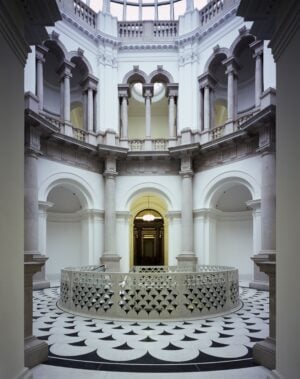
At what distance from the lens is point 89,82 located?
15.7 m

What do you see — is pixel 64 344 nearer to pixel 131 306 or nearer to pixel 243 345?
pixel 131 306

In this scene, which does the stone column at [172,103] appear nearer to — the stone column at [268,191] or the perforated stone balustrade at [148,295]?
the stone column at [268,191]

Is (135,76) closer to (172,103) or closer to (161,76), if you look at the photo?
(161,76)

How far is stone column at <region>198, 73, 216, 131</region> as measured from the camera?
15.4 metres

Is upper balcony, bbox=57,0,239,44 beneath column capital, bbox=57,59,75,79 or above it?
above

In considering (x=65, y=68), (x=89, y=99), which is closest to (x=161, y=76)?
(x=89, y=99)

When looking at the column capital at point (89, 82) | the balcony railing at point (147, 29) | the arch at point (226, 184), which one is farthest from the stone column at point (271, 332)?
the balcony railing at point (147, 29)

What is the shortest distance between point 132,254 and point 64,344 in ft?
51.6

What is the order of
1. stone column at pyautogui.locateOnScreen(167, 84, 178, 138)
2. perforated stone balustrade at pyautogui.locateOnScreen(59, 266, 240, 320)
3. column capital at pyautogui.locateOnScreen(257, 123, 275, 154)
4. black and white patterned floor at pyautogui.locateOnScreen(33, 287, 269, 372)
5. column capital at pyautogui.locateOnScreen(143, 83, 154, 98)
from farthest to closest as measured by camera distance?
column capital at pyautogui.locateOnScreen(143, 83, 154, 98) → stone column at pyautogui.locateOnScreen(167, 84, 178, 138) → column capital at pyautogui.locateOnScreen(257, 123, 275, 154) → perforated stone balustrade at pyautogui.locateOnScreen(59, 266, 240, 320) → black and white patterned floor at pyautogui.locateOnScreen(33, 287, 269, 372)

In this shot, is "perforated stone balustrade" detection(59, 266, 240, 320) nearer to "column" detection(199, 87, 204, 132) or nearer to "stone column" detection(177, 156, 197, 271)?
"stone column" detection(177, 156, 197, 271)

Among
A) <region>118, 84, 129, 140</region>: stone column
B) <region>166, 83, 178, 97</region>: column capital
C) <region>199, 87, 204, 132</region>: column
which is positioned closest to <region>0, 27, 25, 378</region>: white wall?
<region>199, 87, 204, 132</region>: column

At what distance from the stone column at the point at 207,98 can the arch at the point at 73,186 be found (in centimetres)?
604

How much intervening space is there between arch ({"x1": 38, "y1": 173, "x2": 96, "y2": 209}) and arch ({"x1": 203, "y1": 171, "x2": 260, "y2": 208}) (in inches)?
201

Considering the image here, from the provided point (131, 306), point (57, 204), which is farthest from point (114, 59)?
point (131, 306)
